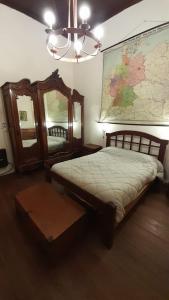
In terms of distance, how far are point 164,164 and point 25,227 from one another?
2.60 m

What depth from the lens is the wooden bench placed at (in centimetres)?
130

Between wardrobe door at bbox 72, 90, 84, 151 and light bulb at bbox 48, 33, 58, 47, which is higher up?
light bulb at bbox 48, 33, 58, 47

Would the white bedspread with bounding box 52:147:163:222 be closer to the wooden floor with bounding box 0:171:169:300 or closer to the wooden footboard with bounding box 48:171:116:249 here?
the wooden footboard with bounding box 48:171:116:249

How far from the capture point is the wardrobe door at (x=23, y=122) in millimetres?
2721

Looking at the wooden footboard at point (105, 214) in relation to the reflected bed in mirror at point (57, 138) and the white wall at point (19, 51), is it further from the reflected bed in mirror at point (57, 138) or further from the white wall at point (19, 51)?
the white wall at point (19, 51)

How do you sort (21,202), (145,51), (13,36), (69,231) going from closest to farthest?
(69,231) → (21,202) → (145,51) → (13,36)

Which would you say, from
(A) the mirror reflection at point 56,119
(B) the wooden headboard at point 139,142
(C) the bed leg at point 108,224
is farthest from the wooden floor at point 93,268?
(A) the mirror reflection at point 56,119

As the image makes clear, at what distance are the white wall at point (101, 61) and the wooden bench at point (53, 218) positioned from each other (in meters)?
Answer: 2.11

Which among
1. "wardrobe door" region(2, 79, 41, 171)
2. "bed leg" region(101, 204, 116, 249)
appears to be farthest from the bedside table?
"bed leg" region(101, 204, 116, 249)

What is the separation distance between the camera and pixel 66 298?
1111 mm

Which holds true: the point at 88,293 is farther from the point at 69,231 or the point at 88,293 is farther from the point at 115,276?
the point at 69,231

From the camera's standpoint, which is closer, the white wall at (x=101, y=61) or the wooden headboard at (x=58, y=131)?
the white wall at (x=101, y=61)

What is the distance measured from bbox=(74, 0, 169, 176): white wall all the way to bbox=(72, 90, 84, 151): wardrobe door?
0.77ft

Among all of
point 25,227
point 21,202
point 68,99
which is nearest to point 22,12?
point 68,99
